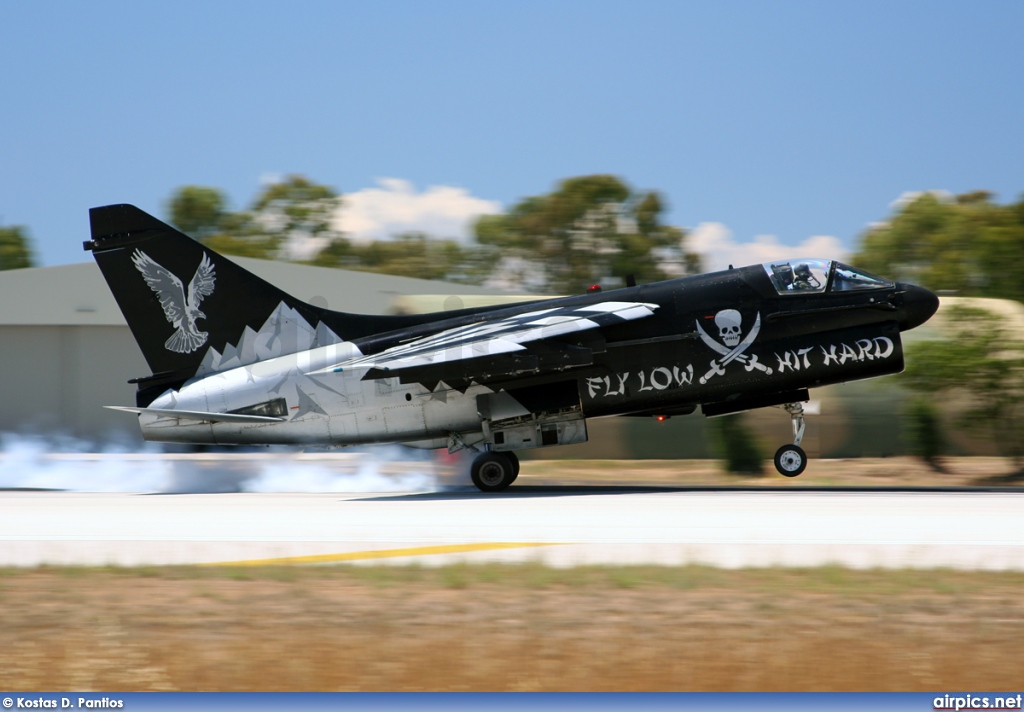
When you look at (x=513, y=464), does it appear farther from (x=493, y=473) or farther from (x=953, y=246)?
(x=953, y=246)

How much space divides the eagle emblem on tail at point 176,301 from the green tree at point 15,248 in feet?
263

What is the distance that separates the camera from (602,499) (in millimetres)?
15984

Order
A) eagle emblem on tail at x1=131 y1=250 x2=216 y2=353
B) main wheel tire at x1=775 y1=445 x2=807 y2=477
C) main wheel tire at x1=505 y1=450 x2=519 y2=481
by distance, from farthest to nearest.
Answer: eagle emblem on tail at x1=131 y1=250 x2=216 y2=353 → main wheel tire at x1=505 y1=450 x2=519 y2=481 → main wheel tire at x1=775 y1=445 x2=807 y2=477

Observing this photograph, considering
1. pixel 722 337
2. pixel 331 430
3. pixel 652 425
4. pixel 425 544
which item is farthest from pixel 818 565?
pixel 652 425

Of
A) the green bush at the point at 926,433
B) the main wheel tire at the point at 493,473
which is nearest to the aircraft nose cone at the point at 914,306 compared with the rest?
the green bush at the point at 926,433

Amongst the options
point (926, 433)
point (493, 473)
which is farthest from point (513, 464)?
point (926, 433)

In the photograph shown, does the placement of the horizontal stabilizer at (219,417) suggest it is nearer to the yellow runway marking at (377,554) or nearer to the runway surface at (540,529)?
the runway surface at (540,529)

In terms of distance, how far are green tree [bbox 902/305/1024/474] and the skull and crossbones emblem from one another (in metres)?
6.33

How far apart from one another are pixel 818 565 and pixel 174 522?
8.33 meters

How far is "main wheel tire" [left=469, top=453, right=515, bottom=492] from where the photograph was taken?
17891mm

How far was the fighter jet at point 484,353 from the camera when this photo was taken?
17.0 meters

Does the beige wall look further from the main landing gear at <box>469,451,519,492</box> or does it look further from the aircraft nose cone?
the aircraft nose cone

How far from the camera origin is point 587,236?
75.4 meters

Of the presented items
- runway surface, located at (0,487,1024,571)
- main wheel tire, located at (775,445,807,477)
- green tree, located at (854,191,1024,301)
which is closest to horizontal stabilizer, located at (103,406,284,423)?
runway surface, located at (0,487,1024,571)
